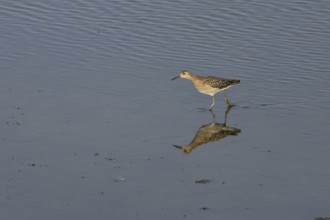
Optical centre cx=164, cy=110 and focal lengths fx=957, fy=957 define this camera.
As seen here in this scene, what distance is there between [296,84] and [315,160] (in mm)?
5671

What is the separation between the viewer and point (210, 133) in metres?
21.4

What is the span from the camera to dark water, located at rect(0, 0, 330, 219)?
17188 mm

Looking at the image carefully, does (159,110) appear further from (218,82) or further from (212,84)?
(218,82)

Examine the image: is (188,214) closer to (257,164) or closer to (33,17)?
(257,164)

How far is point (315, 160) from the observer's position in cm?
1928

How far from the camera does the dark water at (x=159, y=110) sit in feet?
56.4

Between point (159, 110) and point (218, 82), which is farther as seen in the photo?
point (218, 82)

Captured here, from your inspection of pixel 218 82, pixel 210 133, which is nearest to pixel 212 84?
pixel 218 82

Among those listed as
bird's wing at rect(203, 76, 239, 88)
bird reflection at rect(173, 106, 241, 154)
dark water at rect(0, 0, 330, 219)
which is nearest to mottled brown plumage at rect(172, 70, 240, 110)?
bird's wing at rect(203, 76, 239, 88)

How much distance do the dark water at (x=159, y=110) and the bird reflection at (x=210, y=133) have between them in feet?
0.22

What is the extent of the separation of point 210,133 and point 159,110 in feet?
5.43

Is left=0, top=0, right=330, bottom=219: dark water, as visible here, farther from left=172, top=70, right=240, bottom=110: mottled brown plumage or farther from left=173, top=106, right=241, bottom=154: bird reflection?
left=172, top=70, right=240, bottom=110: mottled brown plumage

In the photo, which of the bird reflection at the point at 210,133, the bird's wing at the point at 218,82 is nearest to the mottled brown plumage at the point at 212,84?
the bird's wing at the point at 218,82

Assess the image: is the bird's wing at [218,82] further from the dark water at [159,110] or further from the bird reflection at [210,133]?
the bird reflection at [210,133]
